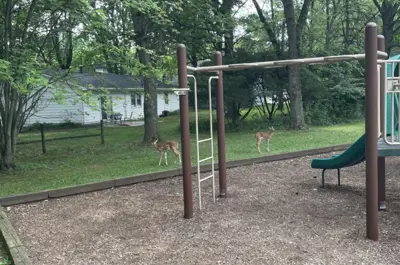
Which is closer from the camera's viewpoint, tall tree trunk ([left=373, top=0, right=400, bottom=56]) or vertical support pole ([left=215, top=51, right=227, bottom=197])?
→ vertical support pole ([left=215, top=51, right=227, bottom=197])

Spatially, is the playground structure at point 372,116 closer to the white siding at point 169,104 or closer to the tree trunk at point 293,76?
the tree trunk at point 293,76

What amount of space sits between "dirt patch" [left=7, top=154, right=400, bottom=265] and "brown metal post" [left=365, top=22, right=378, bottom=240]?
0.27 meters

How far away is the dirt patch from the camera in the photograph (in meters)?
3.61

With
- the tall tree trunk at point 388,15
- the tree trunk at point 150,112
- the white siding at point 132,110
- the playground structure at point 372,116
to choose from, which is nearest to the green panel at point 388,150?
the playground structure at point 372,116

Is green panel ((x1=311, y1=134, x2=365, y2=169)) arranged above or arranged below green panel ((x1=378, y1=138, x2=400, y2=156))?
below

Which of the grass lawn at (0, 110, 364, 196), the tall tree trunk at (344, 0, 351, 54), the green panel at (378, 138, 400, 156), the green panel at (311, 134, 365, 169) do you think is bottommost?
the grass lawn at (0, 110, 364, 196)

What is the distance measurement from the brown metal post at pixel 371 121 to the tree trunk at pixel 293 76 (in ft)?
39.0

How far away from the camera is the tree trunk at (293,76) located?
15.4 metres

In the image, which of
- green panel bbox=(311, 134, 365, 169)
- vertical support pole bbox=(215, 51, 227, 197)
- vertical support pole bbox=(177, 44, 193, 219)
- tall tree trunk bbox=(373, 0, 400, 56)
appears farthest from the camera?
tall tree trunk bbox=(373, 0, 400, 56)

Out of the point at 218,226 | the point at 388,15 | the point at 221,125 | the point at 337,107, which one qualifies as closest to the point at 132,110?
the point at 337,107

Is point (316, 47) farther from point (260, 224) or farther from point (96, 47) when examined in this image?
point (260, 224)

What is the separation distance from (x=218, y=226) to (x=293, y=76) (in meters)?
12.0

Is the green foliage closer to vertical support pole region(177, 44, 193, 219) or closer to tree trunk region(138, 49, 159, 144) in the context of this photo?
tree trunk region(138, 49, 159, 144)

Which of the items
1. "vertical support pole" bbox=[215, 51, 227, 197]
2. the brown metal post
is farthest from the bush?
the brown metal post
